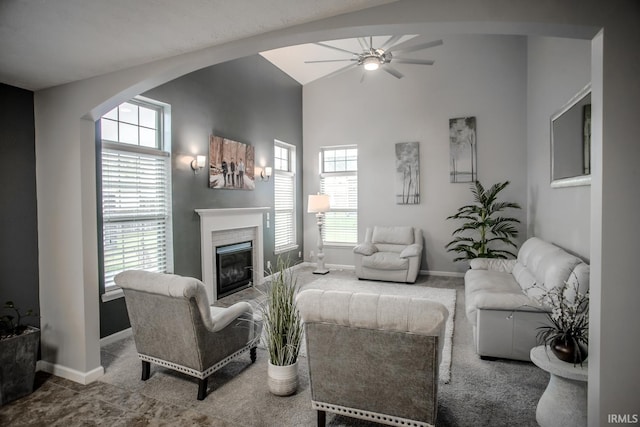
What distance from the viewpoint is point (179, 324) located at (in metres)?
2.44

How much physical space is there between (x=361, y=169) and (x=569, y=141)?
3.70m

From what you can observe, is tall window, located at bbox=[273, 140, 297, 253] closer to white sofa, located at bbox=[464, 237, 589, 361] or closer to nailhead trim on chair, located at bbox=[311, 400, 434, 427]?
white sofa, located at bbox=[464, 237, 589, 361]

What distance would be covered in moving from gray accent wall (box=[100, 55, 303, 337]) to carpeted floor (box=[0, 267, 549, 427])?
937mm

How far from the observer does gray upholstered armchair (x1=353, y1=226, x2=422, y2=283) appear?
583 centimetres

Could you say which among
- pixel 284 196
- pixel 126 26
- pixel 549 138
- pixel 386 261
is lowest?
pixel 386 261

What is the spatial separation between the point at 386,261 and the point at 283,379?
370cm

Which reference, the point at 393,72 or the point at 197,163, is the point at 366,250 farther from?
the point at 197,163

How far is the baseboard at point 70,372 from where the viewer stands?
9.07 ft

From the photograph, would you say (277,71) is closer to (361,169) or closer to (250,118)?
(250,118)

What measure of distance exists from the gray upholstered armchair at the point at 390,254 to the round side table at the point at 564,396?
3651mm

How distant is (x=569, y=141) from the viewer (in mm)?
3736

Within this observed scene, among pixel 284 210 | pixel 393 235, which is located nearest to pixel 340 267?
pixel 393 235

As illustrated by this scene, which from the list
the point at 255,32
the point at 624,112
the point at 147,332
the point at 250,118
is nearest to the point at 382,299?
the point at 624,112

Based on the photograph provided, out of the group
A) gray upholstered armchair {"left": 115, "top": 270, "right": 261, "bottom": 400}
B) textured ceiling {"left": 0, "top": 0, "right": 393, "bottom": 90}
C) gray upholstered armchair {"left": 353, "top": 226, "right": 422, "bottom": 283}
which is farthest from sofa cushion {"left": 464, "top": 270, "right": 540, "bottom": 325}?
textured ceiling {"left": 0, "top": 0, "right": 393, "bottom": 90}
